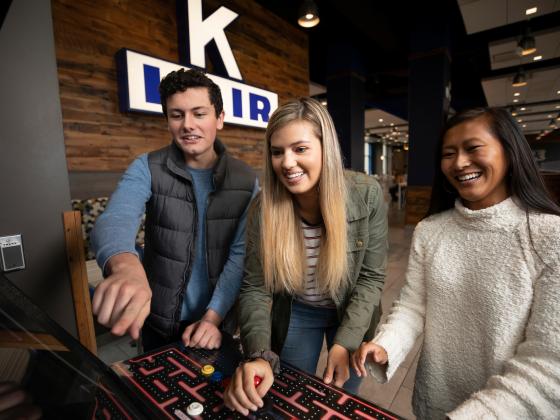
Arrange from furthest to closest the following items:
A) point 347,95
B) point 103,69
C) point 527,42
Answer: point 347,95, point 527,42, point 103,69

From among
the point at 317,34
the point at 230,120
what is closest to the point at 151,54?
the point at 230,120

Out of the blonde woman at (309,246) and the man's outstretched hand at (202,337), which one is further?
the blonde woman at (309,246)

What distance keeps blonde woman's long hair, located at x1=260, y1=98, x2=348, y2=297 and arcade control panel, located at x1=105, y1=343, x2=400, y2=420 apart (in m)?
0.36

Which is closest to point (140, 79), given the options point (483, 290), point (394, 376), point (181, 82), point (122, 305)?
point (181, 82)

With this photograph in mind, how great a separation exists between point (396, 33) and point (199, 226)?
7.14 m

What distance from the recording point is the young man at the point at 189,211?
1226 mm

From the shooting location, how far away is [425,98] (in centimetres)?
601

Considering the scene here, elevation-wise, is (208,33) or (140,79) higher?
(208,33)

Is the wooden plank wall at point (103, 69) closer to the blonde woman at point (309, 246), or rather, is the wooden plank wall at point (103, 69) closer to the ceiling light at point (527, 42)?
the blonde woman at point (309, 246)

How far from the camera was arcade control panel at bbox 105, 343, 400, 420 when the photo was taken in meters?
0.67

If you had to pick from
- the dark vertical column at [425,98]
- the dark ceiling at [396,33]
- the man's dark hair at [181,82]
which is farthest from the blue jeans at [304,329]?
the dark vertical column at [425,98]

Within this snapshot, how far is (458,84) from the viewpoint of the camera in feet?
35.2

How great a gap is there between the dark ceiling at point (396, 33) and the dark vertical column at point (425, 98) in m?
0.02

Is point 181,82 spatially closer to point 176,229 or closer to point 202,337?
point 176,229
